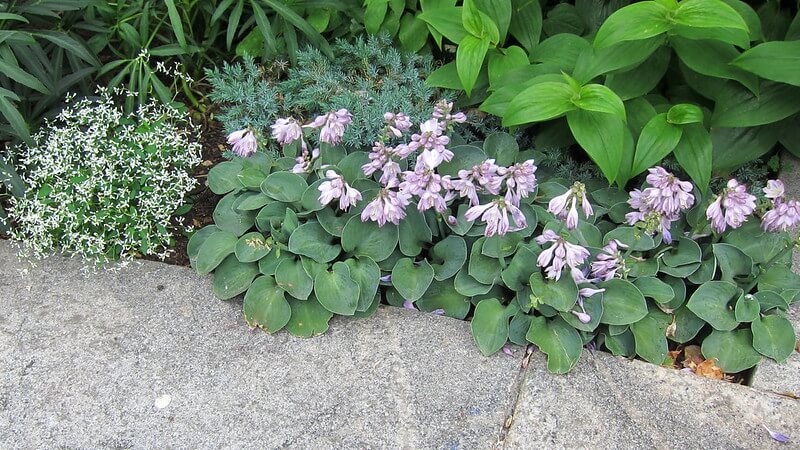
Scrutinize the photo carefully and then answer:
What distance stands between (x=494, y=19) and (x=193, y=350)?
1.73m

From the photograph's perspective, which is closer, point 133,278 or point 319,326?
point 319,326

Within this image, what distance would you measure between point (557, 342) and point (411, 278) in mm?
556

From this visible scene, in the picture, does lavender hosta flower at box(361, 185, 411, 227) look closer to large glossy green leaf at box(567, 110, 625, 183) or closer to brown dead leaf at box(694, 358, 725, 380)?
large glossy green leaf at box(567, 110, 625, 183)

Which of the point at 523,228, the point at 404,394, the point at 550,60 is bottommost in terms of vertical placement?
the point at 404,394

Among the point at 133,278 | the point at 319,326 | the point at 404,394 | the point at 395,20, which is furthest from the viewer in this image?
the point at 395,20

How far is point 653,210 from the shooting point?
2660 mm

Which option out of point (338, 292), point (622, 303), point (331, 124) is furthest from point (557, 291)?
point (331, 124)

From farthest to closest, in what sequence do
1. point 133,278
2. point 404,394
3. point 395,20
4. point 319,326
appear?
point 395,20 < point 133,278 < point 319,326 < point 404,394

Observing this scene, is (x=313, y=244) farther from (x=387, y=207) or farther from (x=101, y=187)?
(x=101, y=187)

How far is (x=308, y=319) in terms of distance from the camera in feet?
8.92

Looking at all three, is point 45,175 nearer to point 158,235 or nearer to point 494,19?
point 158,235

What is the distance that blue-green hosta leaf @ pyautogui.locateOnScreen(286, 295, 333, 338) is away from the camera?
2.71 metres

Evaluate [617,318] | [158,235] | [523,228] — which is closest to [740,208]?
[617,318]

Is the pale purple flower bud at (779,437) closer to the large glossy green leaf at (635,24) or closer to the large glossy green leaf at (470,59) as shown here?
the large glossy green leaf at (635,24)
